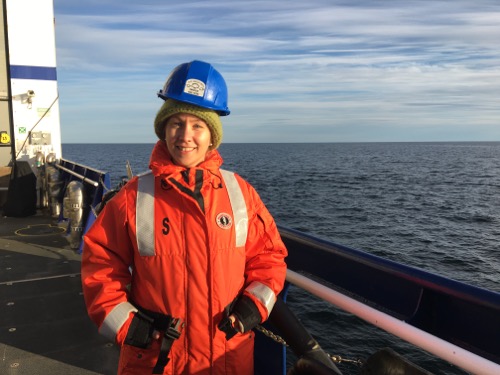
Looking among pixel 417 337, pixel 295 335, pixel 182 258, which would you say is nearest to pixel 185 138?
pixel 182 258

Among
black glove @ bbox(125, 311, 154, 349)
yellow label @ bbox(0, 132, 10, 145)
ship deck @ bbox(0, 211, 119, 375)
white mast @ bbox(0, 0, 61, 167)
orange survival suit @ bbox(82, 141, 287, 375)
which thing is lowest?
ship deck @ bbox(0, 211, 119, 375)

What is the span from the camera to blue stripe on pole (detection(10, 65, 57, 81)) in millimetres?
10203

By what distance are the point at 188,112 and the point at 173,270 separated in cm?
75

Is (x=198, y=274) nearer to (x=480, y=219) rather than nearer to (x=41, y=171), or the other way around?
(x=41, y=171)

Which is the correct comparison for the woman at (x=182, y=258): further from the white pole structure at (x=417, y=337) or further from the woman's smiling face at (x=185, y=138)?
the white pole structure at (x=417, y=337)

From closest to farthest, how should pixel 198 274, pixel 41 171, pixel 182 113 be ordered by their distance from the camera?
1. pixel 198 274
2. pixel 182 113
3. pixel 41 171

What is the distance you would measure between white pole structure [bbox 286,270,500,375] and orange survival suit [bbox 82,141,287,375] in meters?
0.38

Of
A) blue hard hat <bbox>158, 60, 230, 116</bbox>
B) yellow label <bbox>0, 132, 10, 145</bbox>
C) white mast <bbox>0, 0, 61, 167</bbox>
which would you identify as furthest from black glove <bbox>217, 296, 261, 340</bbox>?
yellow label <bbox>0, 132, 10, 145</bbox>

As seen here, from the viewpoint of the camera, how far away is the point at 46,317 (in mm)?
4281

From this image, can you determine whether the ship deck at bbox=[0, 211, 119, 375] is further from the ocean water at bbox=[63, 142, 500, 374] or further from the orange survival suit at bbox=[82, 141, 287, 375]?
the ocean water at bbox=[63, 142, 500, 374]

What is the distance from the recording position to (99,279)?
1.97 metres

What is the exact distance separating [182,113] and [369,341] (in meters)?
10.0

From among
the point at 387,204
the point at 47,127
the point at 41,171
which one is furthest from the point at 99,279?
the point at 387,204

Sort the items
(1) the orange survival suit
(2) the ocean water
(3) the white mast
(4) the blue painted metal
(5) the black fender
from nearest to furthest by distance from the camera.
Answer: (4) the blue painted metal
(1) the orange survival suit
(5) the black fender
(3) the white mast
(2) the ocean water
